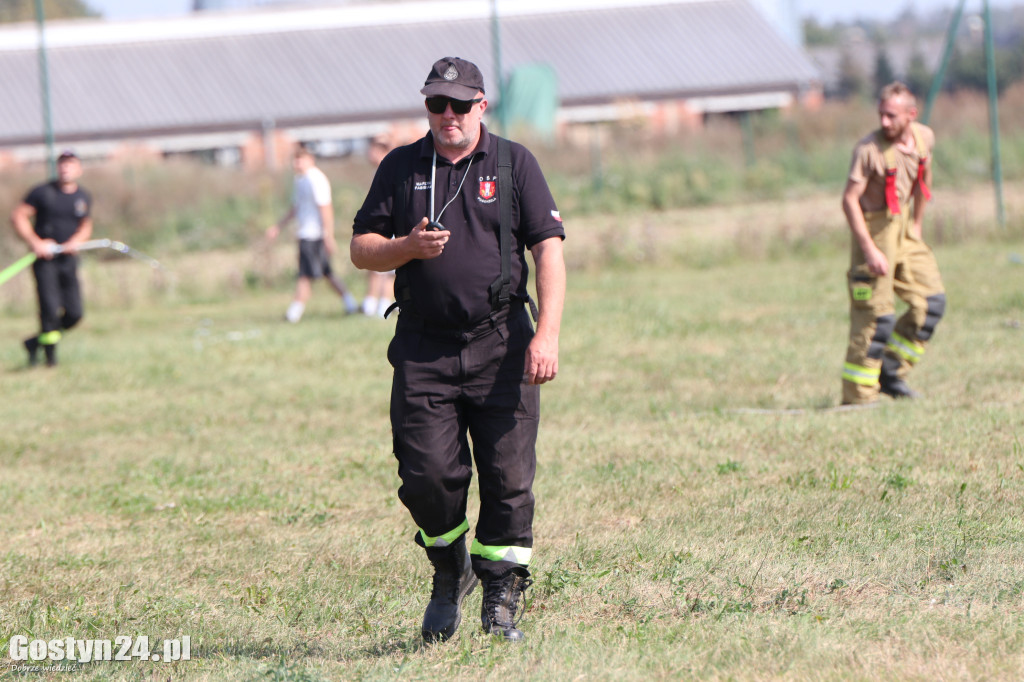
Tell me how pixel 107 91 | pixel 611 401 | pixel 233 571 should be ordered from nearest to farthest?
pixel 233 571 → pixel 611 401 → pixel 107 91

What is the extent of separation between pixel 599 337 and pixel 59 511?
20.5ft

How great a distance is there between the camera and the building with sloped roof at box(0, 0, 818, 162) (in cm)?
4472

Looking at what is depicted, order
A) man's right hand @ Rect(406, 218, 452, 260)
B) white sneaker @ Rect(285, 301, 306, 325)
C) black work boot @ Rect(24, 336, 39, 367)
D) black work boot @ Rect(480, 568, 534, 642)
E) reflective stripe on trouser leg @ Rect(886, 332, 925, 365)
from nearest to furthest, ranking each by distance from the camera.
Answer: man's right hand @ Rect(406, 218, 452, 260)
black work boot @ Rect(480, 568, 534, 642)
reflective stripe on trouser leg @ Rect(886, 332, 925, 365)
black work boot @ Rect(24, 336, 39, 367)
white sneaker @ Rect(285, 301, 306, 325)

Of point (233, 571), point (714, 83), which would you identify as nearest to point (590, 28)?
point (714, 83)

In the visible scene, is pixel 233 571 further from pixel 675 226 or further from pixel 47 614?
pixel 675 226

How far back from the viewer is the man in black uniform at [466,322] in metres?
4.51

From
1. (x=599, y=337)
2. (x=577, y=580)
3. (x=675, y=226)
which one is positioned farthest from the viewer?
(x=675, y=226)

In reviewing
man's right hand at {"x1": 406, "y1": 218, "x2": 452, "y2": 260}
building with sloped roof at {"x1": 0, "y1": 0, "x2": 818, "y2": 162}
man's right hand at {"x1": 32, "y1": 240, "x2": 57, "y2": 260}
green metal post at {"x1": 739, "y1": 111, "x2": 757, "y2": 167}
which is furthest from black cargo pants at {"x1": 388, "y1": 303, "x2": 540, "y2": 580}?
building with sloped roof at {"x1": 0, "y1": 0, "x2": 818, "y2": 162}

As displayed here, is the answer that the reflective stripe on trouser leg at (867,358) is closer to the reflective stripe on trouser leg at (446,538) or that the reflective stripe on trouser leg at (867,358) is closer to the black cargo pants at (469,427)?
the black cargo pants at (469,427)

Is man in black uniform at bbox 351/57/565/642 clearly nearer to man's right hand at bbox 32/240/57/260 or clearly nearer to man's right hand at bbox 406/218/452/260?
Result: man's right hand at bbox 406/218/452/260

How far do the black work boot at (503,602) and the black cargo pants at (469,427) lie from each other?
44 millimetres

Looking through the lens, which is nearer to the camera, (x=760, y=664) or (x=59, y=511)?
(x=760, y=664)

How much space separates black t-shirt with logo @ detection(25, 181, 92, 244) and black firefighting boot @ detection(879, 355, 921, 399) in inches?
308

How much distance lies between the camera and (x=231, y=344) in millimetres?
13398
